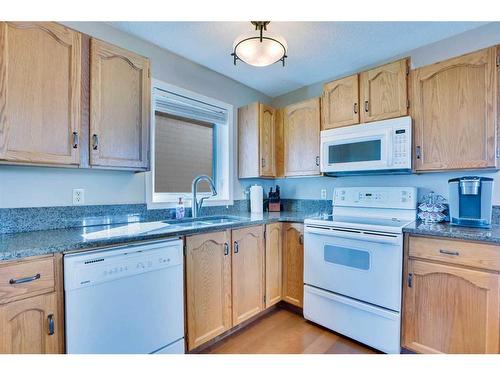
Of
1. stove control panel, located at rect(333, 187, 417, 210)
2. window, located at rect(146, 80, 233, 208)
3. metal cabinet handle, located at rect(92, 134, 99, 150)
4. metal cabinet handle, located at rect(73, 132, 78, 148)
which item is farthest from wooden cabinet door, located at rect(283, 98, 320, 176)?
metal cabinet handle, located at rect(73, 132, 78, 148)

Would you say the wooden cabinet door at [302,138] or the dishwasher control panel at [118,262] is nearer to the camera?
the dishwasher control panel at [118,262]

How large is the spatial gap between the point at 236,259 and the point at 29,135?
4.73 ft

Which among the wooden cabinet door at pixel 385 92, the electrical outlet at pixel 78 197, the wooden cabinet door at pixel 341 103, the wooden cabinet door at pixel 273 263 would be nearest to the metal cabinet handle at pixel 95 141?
the electrical outlet at pixel 78 197

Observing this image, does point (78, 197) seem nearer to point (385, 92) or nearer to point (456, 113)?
point (385, 92)

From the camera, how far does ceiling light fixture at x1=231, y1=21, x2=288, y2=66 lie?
59.1 inches

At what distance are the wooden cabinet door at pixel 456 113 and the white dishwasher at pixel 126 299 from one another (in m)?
1.87

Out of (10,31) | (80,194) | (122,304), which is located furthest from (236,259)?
(10,31)

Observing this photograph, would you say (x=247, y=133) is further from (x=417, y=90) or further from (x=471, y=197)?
(x=471, y=197)

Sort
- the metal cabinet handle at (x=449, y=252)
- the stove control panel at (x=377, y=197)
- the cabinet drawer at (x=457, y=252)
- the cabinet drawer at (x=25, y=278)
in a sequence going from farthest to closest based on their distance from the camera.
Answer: the stove control panel at (x=377, y=197), the metal cabinet handle at (x=449, y=252), the cabinet drawer at (x=457, y=252), the cabinet drawer at (x=25, y=278)

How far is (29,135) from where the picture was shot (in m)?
1.31

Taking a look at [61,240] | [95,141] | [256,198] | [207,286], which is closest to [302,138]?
[256,198]

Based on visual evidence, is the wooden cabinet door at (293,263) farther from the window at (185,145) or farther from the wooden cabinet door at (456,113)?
the wooden cabinet door at (456,113)

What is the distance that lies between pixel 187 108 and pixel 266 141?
0.85 metres

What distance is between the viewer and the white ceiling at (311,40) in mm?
1826
